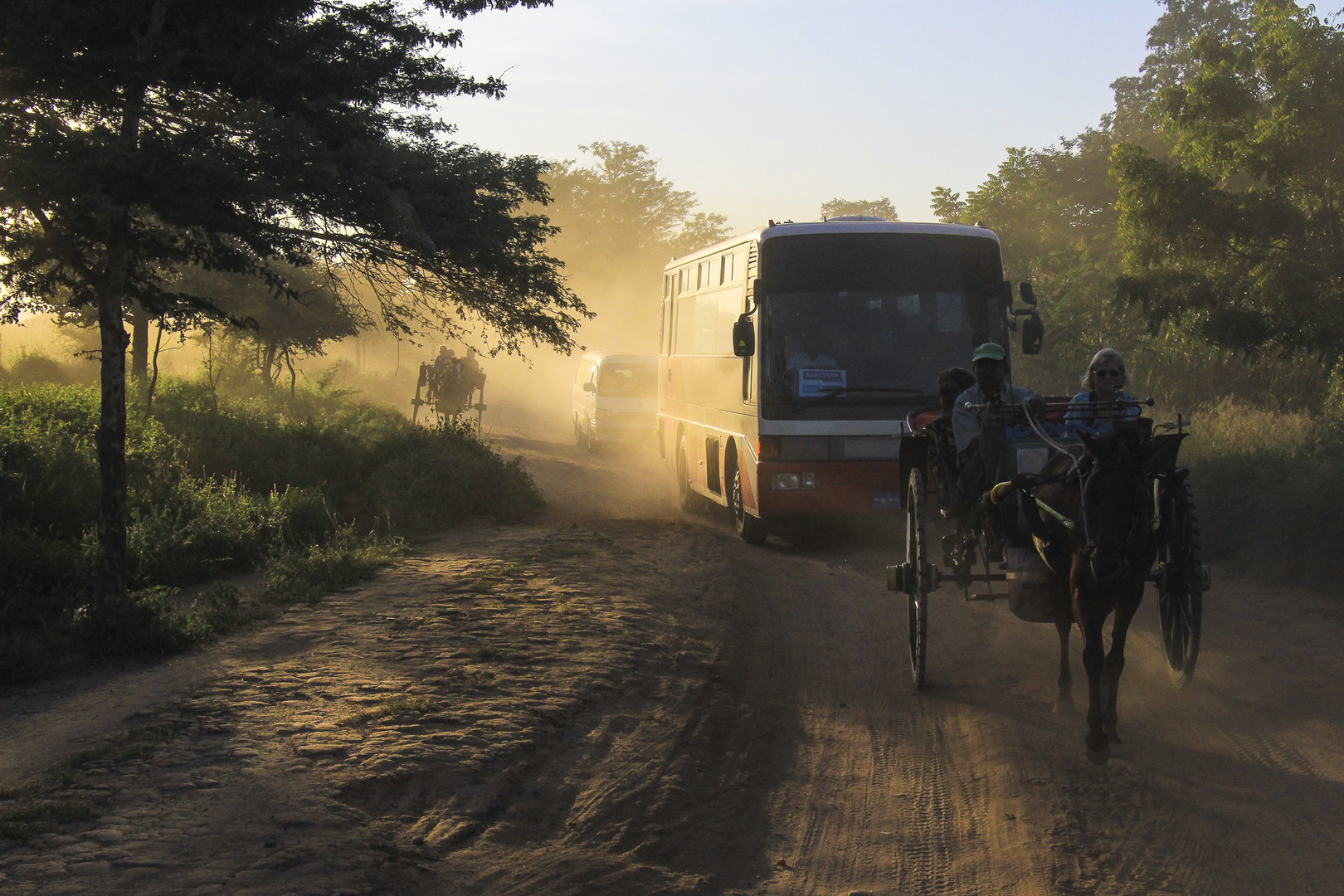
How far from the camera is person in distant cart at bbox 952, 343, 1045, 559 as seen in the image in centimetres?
643

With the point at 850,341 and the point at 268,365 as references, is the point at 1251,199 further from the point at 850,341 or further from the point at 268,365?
the point at 268,365

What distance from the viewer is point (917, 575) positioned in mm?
7004

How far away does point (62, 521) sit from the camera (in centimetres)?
1208

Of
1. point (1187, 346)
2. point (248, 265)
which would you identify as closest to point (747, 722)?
point (248, 265)

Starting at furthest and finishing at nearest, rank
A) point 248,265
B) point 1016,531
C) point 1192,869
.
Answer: point 248,265 → point 1016,531 → point 1192,869

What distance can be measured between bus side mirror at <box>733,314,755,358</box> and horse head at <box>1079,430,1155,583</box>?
7.21 m

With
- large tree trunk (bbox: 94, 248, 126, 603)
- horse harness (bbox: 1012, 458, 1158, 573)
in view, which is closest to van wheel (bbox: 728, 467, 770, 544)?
large tree trunk (bbox: 94, 248, 126, 603)

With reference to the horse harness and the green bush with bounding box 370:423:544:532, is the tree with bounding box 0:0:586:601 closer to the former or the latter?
the green bush with bounding box 370:423:544:532

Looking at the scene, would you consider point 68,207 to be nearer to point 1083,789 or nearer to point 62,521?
point 62,521

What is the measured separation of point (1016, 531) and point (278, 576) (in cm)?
646

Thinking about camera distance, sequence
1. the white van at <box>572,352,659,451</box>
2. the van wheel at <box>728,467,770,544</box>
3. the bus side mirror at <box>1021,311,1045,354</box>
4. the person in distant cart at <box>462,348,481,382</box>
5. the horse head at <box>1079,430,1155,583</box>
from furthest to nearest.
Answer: the person in distant cart at <box>462,348,481,382</box>
the white van at <box>572,352,659,451</box>
the van wheel at <box>728,467,770,544</box>
the bus side mirror at <box>1021,311,1045,354</box>
the horse head at <box>1079,430,1155,583</box>

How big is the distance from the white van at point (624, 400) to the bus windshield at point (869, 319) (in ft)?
45.5

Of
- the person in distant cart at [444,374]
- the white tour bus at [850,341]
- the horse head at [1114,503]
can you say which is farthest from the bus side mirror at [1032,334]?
the person in distant cart at [444,374]

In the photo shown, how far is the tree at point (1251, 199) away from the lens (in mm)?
16016
